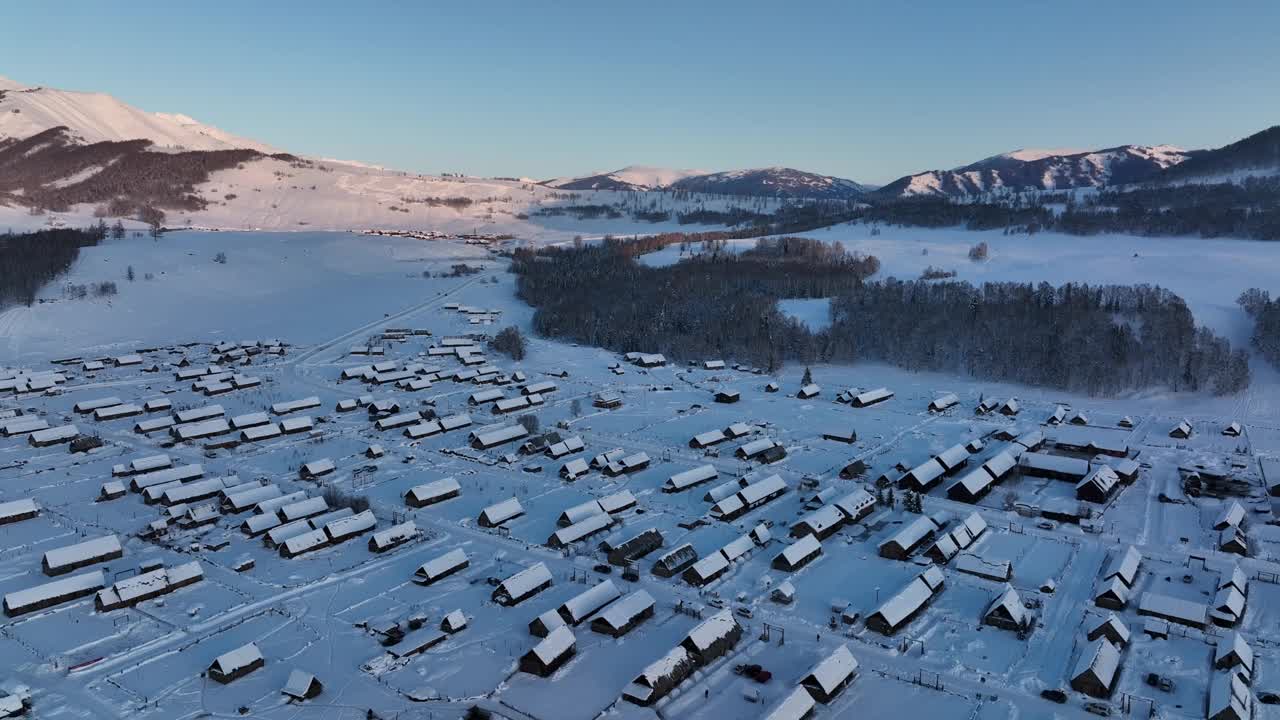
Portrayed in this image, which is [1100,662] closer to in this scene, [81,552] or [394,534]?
[394,534]

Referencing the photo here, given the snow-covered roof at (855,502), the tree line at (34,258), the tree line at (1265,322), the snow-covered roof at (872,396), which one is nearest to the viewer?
the snow-covered roof at (855,502)

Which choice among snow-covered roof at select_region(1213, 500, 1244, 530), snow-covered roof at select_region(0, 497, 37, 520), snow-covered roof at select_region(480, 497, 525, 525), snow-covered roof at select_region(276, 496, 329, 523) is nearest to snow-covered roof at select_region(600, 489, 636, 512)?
snow-covered roof at select_region(480, 497, 525, 525)

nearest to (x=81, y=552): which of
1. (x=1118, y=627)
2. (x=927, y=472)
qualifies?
(x=1118, y=627)

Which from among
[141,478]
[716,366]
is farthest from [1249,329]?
[141,478]

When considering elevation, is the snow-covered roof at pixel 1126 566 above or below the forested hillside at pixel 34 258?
below

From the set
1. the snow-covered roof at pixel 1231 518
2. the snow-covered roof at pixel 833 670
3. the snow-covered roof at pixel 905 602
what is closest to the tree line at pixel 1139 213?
the snow-covered roof at pixel 1231 518

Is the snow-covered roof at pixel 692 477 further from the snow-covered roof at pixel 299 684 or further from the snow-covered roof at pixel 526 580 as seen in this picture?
the snow-covered roof at pixel 299 684
